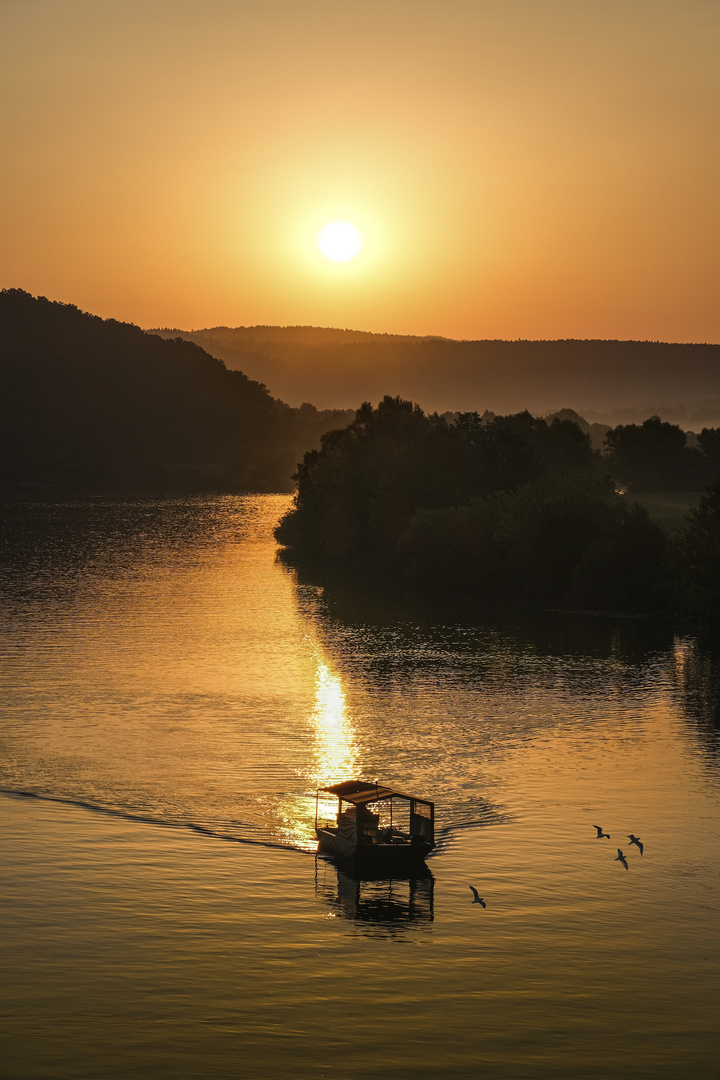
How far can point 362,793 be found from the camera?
50.5 meters

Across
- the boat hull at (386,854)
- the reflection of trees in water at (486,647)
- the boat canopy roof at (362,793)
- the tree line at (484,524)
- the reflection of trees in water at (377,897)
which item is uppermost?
the tree line at (484,524)

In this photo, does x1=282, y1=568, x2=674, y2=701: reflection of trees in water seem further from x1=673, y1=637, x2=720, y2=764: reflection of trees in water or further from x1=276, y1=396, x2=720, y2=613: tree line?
x1=276, y1=396, x2=720, y2=613: tree line

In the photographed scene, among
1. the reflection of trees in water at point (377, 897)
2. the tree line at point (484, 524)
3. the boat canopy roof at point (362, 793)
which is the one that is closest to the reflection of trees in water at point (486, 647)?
the tree line at point (484, 524)

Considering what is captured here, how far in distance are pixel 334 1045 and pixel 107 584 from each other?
103 meters

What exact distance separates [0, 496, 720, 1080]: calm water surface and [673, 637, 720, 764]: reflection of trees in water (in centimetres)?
44

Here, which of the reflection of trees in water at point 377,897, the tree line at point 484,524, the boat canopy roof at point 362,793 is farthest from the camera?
the tree line at point 484,524

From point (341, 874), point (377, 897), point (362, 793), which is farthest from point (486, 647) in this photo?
Answer: point (377, 897)

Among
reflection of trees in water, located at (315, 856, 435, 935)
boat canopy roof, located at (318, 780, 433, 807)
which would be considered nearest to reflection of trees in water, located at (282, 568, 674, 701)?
boat canopy roof, located at (318, 780, 433, 807)

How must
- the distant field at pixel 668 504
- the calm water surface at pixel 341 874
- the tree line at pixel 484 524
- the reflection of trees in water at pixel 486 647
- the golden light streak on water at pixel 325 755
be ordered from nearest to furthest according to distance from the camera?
1. the calm water surface at pixel 341 874
2. the golden light streak on water at pixel 325 755
3. the reflection of trees in water at pixel 486 647
4. the tree line at pixel 484 524
5. the distant field at pixel 668 504

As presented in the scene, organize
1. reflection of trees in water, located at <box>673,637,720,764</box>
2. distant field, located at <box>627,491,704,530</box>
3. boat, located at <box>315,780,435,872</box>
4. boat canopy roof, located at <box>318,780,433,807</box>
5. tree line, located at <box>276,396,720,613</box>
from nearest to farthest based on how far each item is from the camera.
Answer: boat, located at <box>315,780,435,872</box> < boat canopy roof, located at <box>318,780,433,807</box> < reflection of trees in water, located at <box>673,637,720,764</box> < tree line, located at <box>276,396,720,613</box> < distant field, located at <box>627,491,704,530</box>

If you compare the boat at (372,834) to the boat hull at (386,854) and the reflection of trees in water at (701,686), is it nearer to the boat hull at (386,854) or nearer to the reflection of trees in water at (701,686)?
the boat hull at (386,854)

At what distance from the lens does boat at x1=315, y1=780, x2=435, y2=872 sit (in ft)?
159

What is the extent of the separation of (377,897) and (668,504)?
424 feet

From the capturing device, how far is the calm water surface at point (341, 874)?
3534 cm
